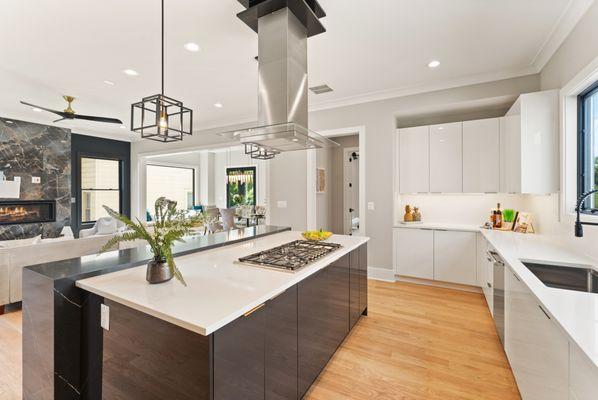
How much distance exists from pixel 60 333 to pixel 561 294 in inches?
97.4

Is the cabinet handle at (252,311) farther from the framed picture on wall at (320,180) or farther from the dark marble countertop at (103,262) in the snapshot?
the framed picture on wall at (320,180)

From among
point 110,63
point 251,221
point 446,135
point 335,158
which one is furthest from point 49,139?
point 446,135

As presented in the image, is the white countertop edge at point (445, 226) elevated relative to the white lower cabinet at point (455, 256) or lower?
elevated

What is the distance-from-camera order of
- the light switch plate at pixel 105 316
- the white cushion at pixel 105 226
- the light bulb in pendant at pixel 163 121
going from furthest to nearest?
1. the white cushion at pixel 105 226
2. the light bulb in pendant at pixel 163 121
3. the light switch plate at pixel 105 316

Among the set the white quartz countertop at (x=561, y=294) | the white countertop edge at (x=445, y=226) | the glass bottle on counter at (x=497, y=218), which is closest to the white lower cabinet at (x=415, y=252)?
the white countertop edge at (x=445, y=226)

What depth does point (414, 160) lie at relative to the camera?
4109mm

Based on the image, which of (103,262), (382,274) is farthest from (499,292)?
(103,262)

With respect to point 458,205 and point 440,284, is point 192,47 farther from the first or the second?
point 440,284

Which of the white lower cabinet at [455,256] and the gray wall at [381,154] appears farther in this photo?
the gray wall at [381,154]

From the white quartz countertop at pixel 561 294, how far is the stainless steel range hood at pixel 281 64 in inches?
69.3

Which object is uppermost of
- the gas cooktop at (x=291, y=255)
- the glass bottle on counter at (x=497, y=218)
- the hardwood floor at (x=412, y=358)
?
the glass bottle on counter at (x=497, y=218)

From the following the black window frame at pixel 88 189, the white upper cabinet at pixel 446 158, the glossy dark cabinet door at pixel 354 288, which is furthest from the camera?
the black window frame at pixel 88 189

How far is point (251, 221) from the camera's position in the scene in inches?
295

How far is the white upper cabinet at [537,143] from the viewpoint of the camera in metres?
2.72
